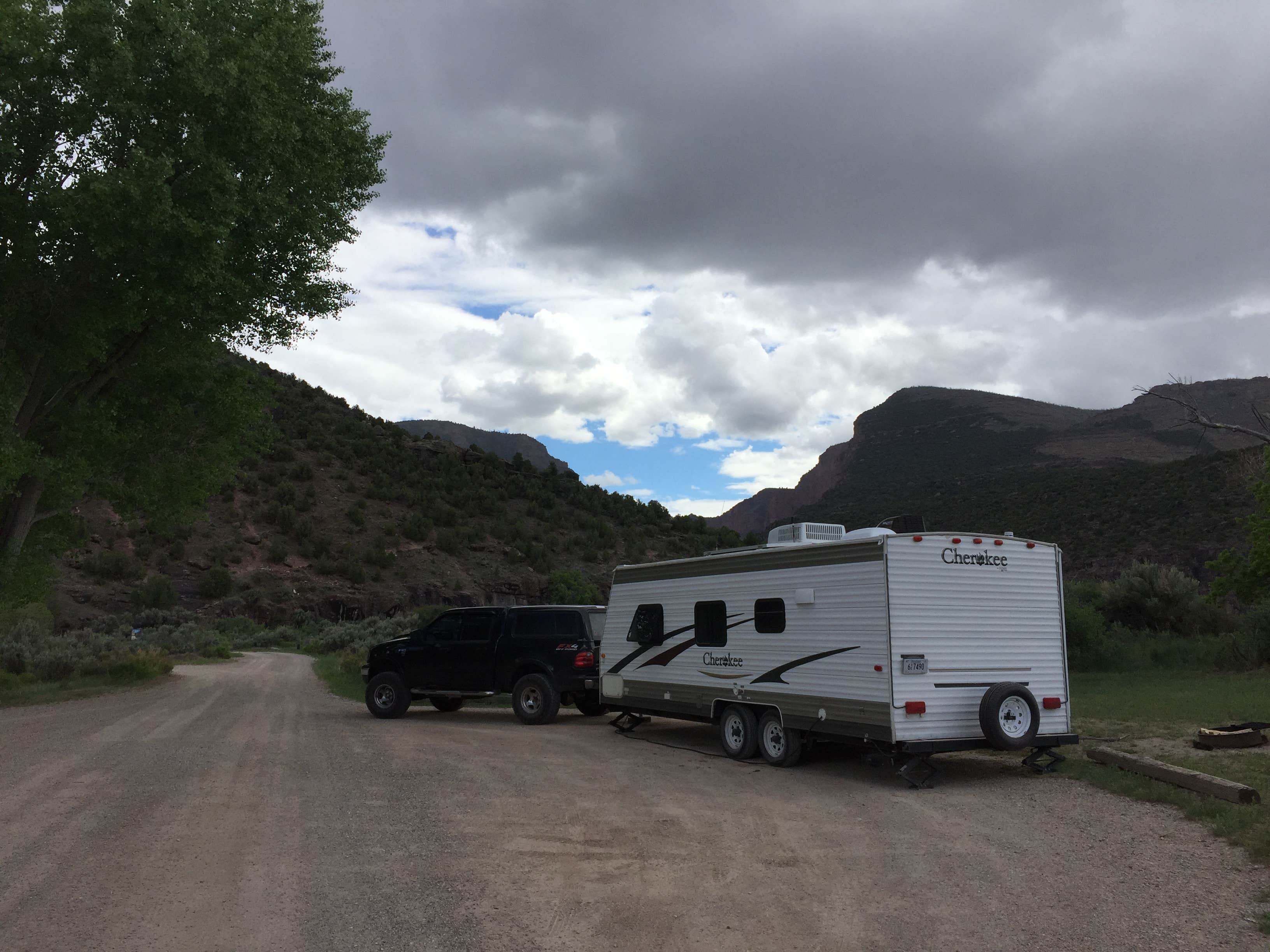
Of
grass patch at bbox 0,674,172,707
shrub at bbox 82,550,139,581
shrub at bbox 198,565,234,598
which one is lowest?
grass patch at bbox 0,674,172,707

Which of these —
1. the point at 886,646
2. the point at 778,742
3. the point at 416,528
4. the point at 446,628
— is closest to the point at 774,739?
the point at 778,742

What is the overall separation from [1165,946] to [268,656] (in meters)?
38.6

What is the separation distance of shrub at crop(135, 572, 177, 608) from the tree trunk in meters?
34.0

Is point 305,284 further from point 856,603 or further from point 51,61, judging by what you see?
point 856,603

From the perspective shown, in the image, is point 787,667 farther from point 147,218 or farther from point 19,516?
point 19,516

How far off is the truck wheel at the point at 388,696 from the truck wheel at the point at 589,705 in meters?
3.07

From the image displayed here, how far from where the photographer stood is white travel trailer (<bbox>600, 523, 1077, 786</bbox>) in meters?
9.97

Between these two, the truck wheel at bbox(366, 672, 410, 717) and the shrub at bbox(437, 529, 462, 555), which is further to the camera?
the shrub at bbox(437, 529, 462, 555)

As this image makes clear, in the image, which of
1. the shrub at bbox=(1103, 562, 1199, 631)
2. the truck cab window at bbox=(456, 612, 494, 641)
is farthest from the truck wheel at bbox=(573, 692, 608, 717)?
the shrub at bbox=(1103, 562, 1199, 631)

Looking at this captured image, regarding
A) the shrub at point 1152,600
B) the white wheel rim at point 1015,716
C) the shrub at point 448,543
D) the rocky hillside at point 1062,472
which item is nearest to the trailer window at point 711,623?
the white wheel rim at point 1015,716

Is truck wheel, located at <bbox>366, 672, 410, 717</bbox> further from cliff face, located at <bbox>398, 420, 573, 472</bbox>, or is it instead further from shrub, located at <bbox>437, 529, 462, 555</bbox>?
cliff face, located at <bbox>398, 420, 573, 472</bbox>

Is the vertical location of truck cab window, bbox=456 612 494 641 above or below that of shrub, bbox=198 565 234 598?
below

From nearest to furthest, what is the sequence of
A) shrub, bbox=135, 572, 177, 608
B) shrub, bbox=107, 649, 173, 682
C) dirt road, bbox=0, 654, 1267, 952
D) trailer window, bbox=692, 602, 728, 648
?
dirt road, bbox=0, 654, 1267, 952
trailer window, bbox=692, 602, 728, 648
shrub, bbox=107, 649, 173, 682
shrub, bbox=135, 572, 177, 608

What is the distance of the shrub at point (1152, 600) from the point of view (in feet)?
92.5
